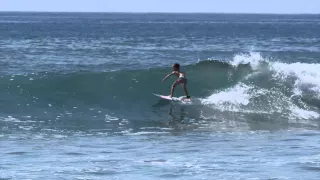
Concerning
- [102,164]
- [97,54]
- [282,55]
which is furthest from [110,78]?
[282,55]

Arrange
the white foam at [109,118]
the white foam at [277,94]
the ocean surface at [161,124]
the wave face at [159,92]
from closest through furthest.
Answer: the ocean surface at [161,124]
the white foam at [109,118]
the wave face at [159,92]
the white foam at [277,94]

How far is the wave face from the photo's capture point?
2136 cm

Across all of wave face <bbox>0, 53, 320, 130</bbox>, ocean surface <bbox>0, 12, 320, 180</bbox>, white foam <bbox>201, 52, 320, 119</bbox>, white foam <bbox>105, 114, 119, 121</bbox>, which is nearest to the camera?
ocean surface <bbox>0, 12, 320, 180</bbox>

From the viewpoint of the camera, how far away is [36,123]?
1964 centimetres

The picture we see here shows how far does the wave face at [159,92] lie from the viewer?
70.1ft

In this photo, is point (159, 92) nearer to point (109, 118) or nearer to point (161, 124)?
point (109, 118)

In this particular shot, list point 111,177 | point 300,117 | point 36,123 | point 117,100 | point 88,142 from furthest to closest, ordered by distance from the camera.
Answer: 1. point 117,100
2. point 300,117
3. point 36,123
4. point 88,142
5. point 111,177

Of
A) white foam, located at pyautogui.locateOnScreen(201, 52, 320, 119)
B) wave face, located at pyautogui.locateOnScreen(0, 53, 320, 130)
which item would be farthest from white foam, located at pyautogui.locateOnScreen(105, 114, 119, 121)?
white foam, located at pyautogui.locateOnScreen(201, 52, 320, 119)

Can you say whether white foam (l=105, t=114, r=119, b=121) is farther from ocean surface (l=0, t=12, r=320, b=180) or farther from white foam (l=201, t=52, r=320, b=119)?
white foam (l=201, t=52, r=320, b=119)

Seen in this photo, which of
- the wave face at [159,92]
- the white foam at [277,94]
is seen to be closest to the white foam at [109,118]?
the wave face at [159,92]

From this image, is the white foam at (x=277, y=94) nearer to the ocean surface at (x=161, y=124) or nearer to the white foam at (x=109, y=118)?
the ocean surface at (x=161, y=124)

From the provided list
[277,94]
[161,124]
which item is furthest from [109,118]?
[277,94]

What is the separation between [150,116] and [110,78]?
6083 mm

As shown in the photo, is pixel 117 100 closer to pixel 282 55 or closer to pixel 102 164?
pixel 102 164
